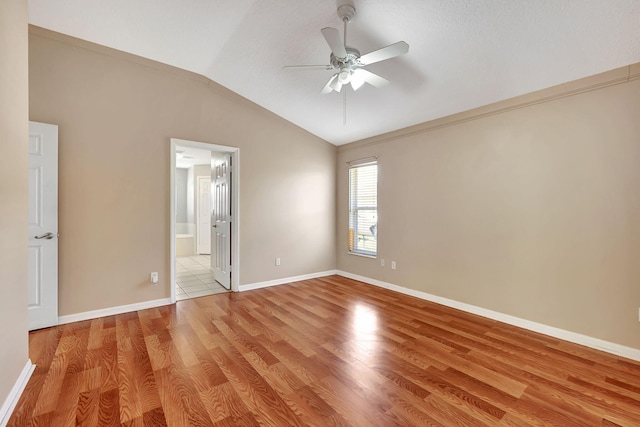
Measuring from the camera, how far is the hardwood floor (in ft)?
5.75

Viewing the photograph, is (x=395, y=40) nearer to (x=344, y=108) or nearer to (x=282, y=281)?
(x=344, y=108)

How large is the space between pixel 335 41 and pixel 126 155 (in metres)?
2.86

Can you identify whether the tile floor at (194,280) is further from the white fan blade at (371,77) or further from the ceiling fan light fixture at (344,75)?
the white fan blade at (371,77)

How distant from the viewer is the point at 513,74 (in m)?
2.83

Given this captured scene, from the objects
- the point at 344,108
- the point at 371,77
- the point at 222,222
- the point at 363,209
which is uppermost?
the point at 344,108

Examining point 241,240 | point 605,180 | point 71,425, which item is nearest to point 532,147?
point 605,180

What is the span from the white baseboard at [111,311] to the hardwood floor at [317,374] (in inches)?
4.6

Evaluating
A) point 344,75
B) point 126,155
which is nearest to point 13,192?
point 126,155

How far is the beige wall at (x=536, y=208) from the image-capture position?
2549mm

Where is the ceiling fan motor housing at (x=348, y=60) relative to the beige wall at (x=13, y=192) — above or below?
above

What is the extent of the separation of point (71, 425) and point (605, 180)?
14.6 ft

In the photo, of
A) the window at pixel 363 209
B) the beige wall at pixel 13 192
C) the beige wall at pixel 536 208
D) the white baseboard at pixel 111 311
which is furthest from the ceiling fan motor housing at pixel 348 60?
the white baseboard at pixel 111 311

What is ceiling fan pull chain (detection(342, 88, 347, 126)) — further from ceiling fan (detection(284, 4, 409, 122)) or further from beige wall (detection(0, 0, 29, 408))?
beige wall (detection(0, 0, 29, 408))

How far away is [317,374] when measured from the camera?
7.19 feet
